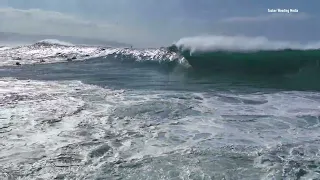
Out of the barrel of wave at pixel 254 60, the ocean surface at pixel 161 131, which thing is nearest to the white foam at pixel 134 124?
the ocean surface at pixel 161 131

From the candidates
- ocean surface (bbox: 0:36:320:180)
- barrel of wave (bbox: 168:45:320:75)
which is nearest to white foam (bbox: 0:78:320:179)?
ocean surface (bbox: 0:36:320:180)

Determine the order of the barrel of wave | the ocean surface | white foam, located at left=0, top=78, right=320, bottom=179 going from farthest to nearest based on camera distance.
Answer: the barrel of wave → white foam, located at left=0, top=78, right=320, bottom=179 → the ocean surface

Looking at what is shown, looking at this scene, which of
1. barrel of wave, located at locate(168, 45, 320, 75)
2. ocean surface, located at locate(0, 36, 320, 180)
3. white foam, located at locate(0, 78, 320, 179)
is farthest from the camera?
barrel of wave, located at locate(168, 45, 320, 75)

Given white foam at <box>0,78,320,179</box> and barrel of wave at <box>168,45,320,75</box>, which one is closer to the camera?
white foam at <box>0,78,320,179</box>

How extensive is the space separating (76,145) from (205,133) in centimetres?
235

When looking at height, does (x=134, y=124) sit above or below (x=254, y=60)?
below

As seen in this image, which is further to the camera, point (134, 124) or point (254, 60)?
point (254, 60)

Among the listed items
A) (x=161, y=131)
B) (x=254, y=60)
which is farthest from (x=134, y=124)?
(x=254, y=60)

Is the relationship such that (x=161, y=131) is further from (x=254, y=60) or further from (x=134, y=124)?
(x=254, y=60)

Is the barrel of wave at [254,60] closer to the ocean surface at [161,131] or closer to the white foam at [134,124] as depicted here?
the ocean surface at [161,131]

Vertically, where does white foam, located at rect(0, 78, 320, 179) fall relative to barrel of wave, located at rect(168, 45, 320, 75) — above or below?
below

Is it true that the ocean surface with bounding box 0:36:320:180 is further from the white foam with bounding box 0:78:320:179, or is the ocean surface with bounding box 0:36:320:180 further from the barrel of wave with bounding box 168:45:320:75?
the barrel of wave with bounding box 168:45:320:75

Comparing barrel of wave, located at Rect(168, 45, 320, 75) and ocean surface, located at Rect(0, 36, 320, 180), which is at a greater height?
barrel of wave, located at Rect(168, 45, 320, 75)

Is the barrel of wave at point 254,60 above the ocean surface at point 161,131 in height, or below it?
above
